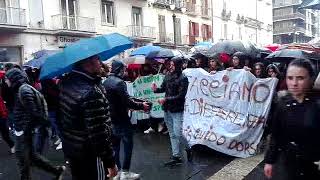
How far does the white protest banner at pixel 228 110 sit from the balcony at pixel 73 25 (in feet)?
57.6

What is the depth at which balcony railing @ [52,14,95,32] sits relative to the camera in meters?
24.2

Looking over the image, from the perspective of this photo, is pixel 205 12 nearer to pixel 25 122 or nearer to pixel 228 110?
pixel 228 110

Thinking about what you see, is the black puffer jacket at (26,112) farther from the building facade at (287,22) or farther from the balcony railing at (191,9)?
the building facade at (287,22)

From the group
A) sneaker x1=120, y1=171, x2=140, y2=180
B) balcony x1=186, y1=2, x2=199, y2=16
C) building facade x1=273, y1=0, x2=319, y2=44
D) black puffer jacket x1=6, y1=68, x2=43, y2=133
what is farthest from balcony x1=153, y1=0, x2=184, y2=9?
building facade x1=273, y1=0, x2=319, y2=44

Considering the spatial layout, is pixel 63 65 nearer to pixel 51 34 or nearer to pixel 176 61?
pixel 176 61

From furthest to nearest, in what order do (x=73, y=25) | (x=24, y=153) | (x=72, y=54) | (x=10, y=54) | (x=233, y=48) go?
(x=73, y=25) < (x=10, y=54) < (x=233, y=48) < (x=24, y=153) < (x=72, y=54)

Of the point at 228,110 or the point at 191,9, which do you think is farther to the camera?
the point at 191,9

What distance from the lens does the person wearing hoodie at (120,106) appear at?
19.1ft

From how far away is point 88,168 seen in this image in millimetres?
3793

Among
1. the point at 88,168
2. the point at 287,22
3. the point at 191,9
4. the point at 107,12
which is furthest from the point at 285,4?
the point at 88,168

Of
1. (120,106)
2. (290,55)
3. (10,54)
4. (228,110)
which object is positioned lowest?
(228,110)

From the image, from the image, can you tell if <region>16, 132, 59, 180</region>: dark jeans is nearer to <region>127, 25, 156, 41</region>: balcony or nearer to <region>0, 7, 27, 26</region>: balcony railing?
<region>0, 7, 27, 26</region>: balcony railing

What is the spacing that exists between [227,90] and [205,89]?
0.43m

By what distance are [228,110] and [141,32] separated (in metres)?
23.4
